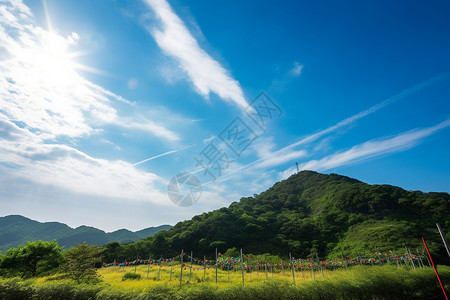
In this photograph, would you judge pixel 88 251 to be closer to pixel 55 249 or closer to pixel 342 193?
pixel 55 249

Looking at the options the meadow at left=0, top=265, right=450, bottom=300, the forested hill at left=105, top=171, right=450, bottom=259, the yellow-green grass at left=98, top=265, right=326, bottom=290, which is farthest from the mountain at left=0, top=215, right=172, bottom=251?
the meadow at left=0, top=265, right=450, bottom=300

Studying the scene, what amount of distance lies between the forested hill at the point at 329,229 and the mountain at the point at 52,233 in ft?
235

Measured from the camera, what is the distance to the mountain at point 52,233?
368 ft


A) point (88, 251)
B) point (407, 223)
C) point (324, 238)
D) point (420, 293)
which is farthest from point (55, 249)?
point (407, 223)

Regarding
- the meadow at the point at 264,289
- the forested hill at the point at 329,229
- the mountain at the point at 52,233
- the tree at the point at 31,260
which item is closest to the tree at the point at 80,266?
the meadow at the point at 264,289

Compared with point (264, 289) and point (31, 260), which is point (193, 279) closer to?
point (264, 289)

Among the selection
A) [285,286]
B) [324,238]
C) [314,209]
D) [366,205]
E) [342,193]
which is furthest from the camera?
[314,209]

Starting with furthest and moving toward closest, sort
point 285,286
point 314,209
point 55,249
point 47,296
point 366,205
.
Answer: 1. point 314,209
2. point 366,205
3. point 55,249
4. point 285,286
5. point 47,296

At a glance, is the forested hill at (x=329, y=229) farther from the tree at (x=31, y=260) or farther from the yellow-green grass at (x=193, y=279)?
the yellow-green grass at (x=193, y=279)

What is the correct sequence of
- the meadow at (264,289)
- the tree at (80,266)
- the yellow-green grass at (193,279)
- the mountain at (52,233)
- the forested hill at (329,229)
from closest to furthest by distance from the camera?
the meadow at (264,289), the yellow-green grass at (193,279), the tree at (80,266), the forested hill at (329,229), the mountain at (52,233)

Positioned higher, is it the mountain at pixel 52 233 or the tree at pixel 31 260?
the mountain at pixel 52 233

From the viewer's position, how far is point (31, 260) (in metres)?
21.0

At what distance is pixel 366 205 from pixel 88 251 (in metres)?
59.1

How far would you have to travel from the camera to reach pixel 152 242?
4331 cm
